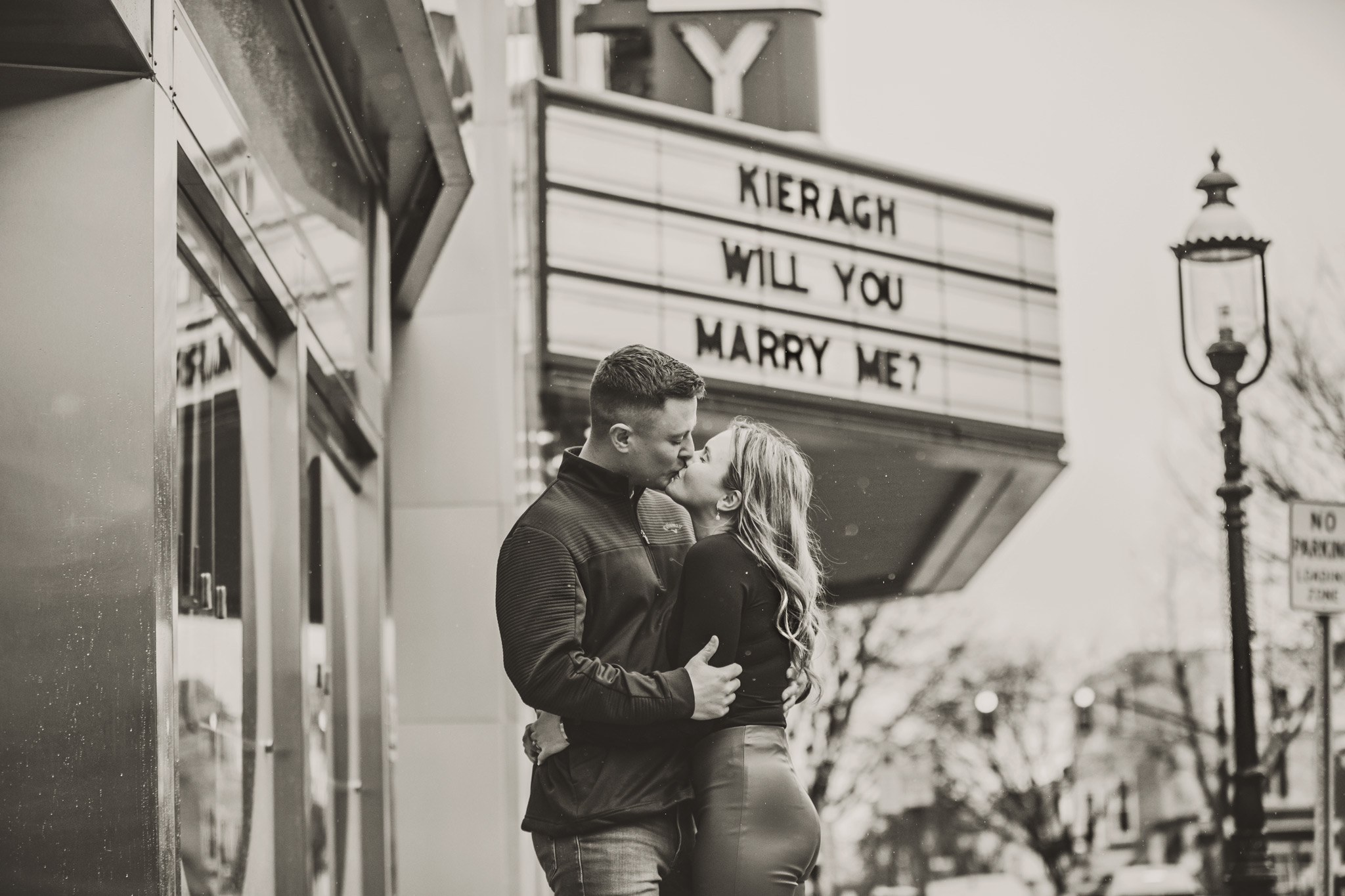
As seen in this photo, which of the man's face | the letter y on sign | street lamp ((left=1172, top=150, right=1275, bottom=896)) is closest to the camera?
the man's face

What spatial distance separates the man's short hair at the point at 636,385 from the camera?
415cm

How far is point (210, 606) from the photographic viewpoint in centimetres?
521

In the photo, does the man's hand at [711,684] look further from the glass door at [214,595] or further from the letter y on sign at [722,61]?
the letter y on sign at [722,61]

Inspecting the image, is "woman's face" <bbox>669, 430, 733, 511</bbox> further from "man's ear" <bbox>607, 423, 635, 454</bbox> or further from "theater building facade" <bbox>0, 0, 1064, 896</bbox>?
"theater building facade" <bbox>0, 0, 1064, 896</bbox>

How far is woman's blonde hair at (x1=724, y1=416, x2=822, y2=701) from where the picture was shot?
4.15 meters

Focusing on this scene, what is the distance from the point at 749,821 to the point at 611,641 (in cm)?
53

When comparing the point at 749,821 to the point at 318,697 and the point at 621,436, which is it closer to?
the point at 621,436

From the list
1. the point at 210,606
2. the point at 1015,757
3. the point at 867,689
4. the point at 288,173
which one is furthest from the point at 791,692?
the point at 1015,757

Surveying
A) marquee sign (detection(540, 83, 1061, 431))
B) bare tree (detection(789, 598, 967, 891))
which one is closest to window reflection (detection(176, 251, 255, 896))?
marquee sign (detection(540, 83, 1061, 431))

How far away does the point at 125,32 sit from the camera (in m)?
3.81

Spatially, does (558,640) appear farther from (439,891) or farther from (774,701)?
(439,891)

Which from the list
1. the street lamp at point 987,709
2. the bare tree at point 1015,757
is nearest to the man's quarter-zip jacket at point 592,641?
the bare tree at point 1015,757

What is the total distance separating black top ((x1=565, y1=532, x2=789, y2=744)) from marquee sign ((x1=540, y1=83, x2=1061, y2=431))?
9777mm

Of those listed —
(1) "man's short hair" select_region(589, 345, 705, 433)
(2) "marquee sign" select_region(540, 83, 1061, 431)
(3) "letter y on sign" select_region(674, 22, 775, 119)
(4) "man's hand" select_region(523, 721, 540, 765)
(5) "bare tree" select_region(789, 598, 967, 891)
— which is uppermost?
(3) "letter y on sign" select_region(674, 22, 775, 119)
